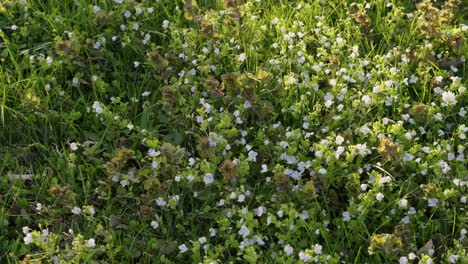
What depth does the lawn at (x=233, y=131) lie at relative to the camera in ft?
10.6

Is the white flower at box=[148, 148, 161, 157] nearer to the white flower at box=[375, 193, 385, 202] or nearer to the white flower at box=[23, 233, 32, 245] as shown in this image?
the white flower at box=[23, 233, 32, 245]

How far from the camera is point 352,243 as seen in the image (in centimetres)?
327

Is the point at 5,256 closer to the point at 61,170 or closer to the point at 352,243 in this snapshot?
the point at 61,170

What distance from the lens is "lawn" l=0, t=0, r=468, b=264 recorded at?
10.6 ft

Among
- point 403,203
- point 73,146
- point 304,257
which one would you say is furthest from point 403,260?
point 73,146

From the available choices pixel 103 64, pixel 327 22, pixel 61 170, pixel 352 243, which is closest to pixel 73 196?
pixel 61 170

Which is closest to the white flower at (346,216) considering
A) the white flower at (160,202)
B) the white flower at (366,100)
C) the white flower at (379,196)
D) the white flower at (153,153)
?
the white flower at (379,196)

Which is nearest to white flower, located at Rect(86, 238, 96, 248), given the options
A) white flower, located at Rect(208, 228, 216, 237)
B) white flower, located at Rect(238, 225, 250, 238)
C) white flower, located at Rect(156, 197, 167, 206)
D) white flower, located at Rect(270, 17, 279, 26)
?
white flower, located at Rect(156, 197, 167, 206)

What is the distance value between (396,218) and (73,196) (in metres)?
1.50

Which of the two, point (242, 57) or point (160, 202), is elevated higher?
point (242, 57)

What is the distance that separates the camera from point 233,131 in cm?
356

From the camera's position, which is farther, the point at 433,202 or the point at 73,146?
the point at 73,146

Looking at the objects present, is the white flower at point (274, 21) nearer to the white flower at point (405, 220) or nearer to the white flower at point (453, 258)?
the white flower at point (405, 220)

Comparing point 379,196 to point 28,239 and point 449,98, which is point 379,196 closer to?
point 449,98
